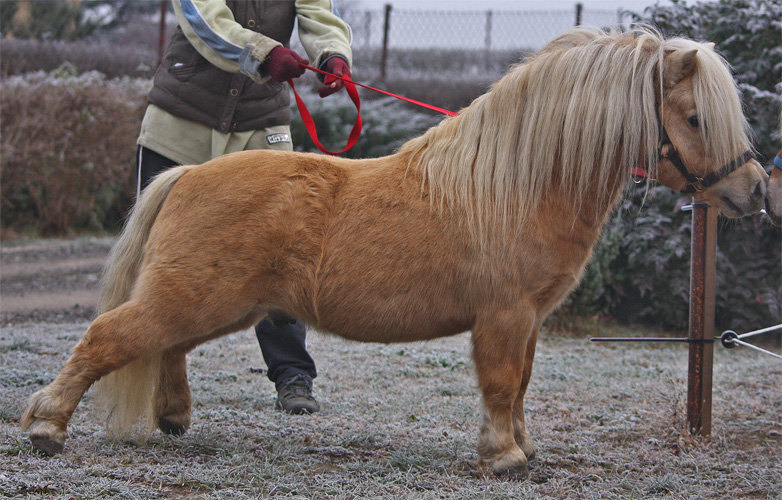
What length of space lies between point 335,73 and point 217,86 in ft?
2.11

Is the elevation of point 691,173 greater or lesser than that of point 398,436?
greater

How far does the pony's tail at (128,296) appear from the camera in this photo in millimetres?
3369

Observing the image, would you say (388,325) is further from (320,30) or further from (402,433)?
(320,30)

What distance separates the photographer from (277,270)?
316 cm

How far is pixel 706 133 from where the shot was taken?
3.11m

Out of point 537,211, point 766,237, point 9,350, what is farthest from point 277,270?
point 766,237

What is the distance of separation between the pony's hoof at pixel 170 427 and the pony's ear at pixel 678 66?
2677 mm

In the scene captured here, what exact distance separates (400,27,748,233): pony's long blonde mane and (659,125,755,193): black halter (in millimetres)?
40

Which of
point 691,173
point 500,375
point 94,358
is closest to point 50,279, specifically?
point 94,358

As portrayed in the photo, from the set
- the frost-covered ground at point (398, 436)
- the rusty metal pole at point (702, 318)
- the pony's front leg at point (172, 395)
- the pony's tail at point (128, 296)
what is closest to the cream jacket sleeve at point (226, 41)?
the pony's tail at point (128, 296)

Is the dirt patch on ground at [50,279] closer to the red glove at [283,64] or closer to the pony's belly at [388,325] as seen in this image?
the red glove at [283,64]

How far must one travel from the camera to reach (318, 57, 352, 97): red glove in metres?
3.75

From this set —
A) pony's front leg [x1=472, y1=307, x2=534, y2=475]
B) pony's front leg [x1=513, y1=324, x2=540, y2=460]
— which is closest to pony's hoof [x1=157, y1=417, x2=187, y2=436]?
pony's front leg [x1=472, y1=307, x2=534, y2=475]

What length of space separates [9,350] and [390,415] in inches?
110
